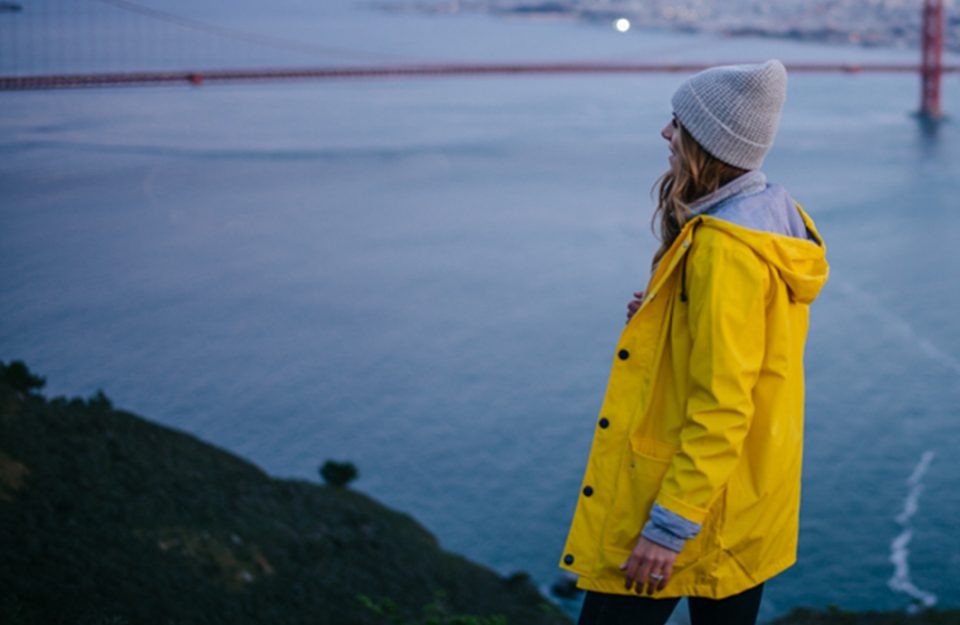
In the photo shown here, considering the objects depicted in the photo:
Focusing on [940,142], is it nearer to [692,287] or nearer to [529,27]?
[692,287]

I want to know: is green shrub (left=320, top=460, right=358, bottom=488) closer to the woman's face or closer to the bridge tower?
the woman's face

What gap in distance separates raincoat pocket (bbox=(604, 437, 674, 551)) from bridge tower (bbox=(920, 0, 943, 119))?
4359 centimetres

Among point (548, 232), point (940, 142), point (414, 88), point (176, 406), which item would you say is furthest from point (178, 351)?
point (414, 88)

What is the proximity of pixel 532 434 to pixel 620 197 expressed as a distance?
17533 millimetres

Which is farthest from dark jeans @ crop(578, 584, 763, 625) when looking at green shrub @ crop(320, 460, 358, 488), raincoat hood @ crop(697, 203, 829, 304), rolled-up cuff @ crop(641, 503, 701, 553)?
green shrub @ crop(320, 460, 358, 488)

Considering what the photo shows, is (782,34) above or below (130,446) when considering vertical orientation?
above

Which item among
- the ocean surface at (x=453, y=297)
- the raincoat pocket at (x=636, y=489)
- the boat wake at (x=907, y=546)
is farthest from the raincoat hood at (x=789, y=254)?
the ocean surface at (x=453, y=297)

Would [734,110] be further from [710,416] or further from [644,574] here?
[644,574]

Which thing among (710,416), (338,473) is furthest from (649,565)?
(338,473)

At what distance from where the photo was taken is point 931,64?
41281 mm

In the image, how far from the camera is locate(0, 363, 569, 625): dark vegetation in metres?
2.94

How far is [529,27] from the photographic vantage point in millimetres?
97188

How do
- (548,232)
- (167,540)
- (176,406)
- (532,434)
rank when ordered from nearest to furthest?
(167,540)
(532,434)
(176,406)
(548,232)

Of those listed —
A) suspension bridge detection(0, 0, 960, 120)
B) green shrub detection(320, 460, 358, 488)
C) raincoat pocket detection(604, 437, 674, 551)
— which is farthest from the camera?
suspension bridge detection(0, 0, 960, 120)
